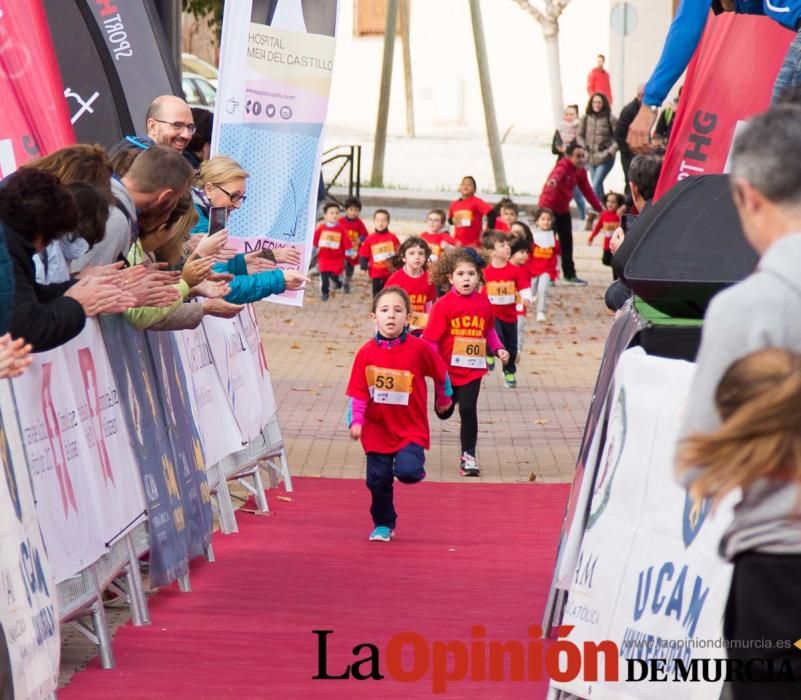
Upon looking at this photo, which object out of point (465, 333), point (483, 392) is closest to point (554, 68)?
point (483, 392)

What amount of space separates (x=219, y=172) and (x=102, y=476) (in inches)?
112

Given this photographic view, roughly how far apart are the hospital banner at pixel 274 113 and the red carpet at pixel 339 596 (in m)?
1.75

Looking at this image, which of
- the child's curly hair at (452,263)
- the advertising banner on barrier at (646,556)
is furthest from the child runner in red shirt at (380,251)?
the advertising banner on barrier at (646,556)

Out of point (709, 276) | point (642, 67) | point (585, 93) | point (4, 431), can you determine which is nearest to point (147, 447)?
point (4, 431)

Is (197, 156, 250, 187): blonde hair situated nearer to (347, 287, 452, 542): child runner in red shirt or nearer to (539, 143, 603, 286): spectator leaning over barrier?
(347, 287, 452, 542): child runner in red shirt

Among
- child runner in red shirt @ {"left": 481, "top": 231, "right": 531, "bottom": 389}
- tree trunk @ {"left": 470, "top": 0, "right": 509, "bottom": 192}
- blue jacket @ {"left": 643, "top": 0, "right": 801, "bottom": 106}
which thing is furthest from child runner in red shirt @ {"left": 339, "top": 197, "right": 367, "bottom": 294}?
blue jacket @ {"left": 643, "top": 0, "right": 801, "bottom": 106}

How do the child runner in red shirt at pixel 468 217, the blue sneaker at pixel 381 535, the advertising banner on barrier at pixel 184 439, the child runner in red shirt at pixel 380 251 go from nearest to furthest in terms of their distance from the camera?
the advertising banner on barrier at pixel 184 439 → the blue sneaker at pixel 381 535 → the child runner in red shirt at pixel 380 251 → the child runner in red shirt at pixel 468 217

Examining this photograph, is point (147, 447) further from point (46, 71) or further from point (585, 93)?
point (585, 93)

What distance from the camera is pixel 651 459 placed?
5.54 meters

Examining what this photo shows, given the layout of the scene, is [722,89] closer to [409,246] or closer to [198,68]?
[409,246]

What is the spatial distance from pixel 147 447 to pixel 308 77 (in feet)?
15.2

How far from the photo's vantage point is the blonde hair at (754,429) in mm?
3617

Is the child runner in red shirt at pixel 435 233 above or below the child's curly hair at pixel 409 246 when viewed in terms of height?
below

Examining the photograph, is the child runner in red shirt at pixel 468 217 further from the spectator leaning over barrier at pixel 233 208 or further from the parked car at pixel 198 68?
the parked car at pixel 198 68
